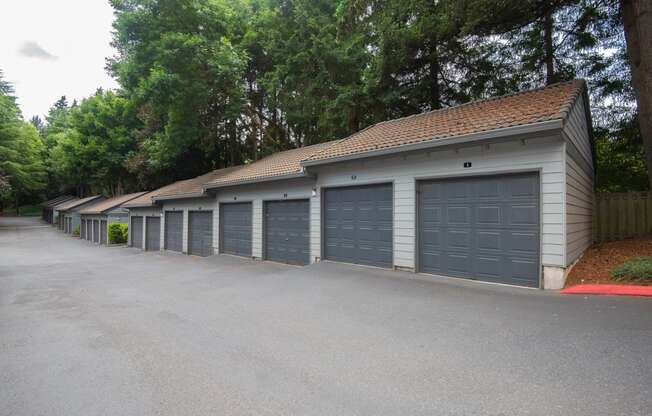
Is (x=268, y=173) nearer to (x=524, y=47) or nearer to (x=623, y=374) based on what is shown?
(x=623, y=374)

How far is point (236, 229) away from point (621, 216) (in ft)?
41.9

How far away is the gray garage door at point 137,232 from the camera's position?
68.2 feet

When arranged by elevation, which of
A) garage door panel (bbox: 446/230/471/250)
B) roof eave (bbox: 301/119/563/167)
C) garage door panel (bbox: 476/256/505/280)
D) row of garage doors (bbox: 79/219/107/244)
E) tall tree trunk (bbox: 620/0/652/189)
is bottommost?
row of garage doors (bbox: 79/219/107/244)

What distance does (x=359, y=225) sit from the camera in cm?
881

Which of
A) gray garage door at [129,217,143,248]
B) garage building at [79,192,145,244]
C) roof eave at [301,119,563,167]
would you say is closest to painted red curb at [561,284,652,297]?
roof eave at [301,119,563,167]

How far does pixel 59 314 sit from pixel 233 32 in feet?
63.0

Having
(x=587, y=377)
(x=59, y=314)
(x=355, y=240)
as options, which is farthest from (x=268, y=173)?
(x=587, y=377)

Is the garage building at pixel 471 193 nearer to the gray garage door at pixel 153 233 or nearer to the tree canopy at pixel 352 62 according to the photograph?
the tree canopy at pixel 352 62

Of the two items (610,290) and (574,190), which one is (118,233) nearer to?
(574,190)

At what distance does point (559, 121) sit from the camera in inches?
214

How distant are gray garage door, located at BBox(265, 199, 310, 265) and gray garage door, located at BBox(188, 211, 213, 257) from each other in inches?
156

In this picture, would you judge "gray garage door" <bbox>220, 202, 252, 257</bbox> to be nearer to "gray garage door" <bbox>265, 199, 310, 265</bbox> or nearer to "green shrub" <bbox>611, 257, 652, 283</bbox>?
"gray garage door" <bbox>265, 199, 310, 265</bbox>

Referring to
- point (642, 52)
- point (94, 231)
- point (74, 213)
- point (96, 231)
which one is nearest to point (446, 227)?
point (642, 52)

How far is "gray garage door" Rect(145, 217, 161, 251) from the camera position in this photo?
18.9 m
